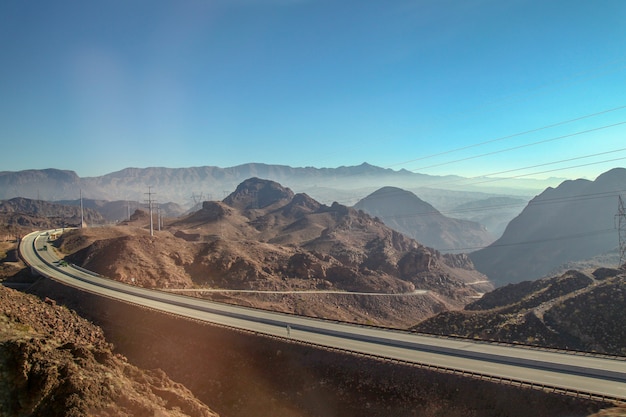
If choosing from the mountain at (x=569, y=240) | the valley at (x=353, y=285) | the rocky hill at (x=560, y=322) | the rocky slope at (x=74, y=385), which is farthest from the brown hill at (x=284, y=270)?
the rocky slope at (x=74, y=385)

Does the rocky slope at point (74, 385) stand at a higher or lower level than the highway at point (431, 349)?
higher

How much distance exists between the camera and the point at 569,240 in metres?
176

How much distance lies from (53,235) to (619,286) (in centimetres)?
11416

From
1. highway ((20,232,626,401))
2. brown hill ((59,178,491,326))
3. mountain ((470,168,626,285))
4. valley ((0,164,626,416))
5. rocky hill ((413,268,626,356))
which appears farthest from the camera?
mountain ((470,168,626,285))

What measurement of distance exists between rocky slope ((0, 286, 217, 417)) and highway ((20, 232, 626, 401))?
12901 millimetres

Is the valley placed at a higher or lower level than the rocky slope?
lower

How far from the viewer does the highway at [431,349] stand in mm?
24188

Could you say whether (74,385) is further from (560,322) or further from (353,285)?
(353,285)

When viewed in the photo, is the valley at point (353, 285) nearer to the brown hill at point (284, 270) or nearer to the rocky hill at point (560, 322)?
the rocky hill at point (560, 322)

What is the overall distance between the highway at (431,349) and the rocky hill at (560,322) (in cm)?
1486

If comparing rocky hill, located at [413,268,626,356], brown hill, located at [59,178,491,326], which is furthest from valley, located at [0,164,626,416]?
brown hill, located at [59,178,491,326]

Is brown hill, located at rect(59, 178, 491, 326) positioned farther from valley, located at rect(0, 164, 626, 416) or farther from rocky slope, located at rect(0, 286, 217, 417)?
rocky slope, located at rect(0, 286, 217, 417)

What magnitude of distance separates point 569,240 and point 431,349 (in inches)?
6862

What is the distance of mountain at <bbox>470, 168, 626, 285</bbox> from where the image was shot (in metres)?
166
